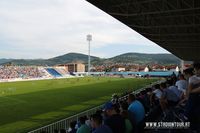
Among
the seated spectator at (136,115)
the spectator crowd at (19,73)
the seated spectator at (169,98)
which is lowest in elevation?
the seated spectator at (136,115)

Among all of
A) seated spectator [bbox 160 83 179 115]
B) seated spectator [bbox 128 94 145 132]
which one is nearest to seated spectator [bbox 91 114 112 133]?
seated spectator [bbox 128 94 145 132]

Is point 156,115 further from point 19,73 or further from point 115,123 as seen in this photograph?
point 19,73

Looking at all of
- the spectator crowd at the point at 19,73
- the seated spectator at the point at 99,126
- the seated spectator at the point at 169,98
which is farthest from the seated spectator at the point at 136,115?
the spectator crowd at the point at 19,73

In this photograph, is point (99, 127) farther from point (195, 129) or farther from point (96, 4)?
point (96, 4)

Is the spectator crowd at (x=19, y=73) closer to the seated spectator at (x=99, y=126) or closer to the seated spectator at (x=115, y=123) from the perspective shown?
the seated spectator at (x=115, y=123)

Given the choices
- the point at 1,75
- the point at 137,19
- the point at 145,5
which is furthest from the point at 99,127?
the point at 1,75

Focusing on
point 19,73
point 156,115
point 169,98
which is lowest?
point 156,115

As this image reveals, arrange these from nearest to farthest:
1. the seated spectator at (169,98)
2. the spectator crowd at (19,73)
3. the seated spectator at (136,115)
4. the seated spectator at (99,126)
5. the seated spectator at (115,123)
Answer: the seated spectator at (99,126) → the seated spectator at (115,123) → the seated spectator at (136,115) → the seated spectator at (169,98) → the spectator crowd at (19,73)

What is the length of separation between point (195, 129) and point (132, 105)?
4.80 feet

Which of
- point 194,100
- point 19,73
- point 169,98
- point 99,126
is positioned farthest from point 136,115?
point 19,73

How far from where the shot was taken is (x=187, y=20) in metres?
22.0

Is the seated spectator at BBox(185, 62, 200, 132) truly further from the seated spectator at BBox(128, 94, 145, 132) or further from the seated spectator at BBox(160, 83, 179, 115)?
the seated spectator at BBox(160, 83, 179, 115)

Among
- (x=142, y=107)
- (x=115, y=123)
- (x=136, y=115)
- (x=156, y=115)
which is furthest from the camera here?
(x=156, y=115)

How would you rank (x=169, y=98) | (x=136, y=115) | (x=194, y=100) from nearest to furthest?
(x=194, y=100), (x=136, y=115), (x=169, y=98)
